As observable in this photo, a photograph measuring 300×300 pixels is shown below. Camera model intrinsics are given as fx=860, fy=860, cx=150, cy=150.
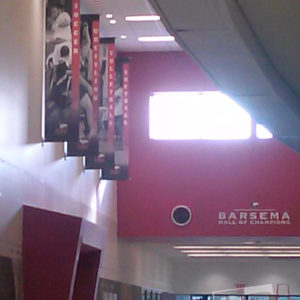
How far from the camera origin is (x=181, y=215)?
58.9 ft

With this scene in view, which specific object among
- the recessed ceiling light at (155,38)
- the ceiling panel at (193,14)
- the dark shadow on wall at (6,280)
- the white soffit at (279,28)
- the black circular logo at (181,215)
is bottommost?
the dark shadow on wall at (6,280)

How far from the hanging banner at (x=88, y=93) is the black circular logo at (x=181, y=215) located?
5260mm

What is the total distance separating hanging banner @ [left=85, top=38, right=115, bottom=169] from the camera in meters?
14.4

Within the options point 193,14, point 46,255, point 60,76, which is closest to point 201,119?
point 60,76

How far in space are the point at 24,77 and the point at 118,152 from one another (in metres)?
4.62

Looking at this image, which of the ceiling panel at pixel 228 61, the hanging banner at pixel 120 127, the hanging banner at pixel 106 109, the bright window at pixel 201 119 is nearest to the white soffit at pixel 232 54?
the ceiling panel at pixel 228 61

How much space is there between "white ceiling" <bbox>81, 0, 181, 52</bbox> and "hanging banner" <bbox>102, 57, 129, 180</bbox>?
2.96 feet

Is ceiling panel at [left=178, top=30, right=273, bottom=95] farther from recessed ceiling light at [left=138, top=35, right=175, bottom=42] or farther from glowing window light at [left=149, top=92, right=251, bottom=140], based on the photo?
glowing window light at [left=149, top=92, right=251, bottom=140]

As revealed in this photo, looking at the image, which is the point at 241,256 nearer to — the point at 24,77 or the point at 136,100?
the point at 136,100

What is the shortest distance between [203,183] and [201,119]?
54.7 inches

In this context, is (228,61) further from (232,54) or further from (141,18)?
(141,18)

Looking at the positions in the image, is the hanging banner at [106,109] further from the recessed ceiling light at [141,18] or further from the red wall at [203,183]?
the red wall at [203,183]

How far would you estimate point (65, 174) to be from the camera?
13.5m

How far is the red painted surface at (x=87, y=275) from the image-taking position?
1333 centimetres
